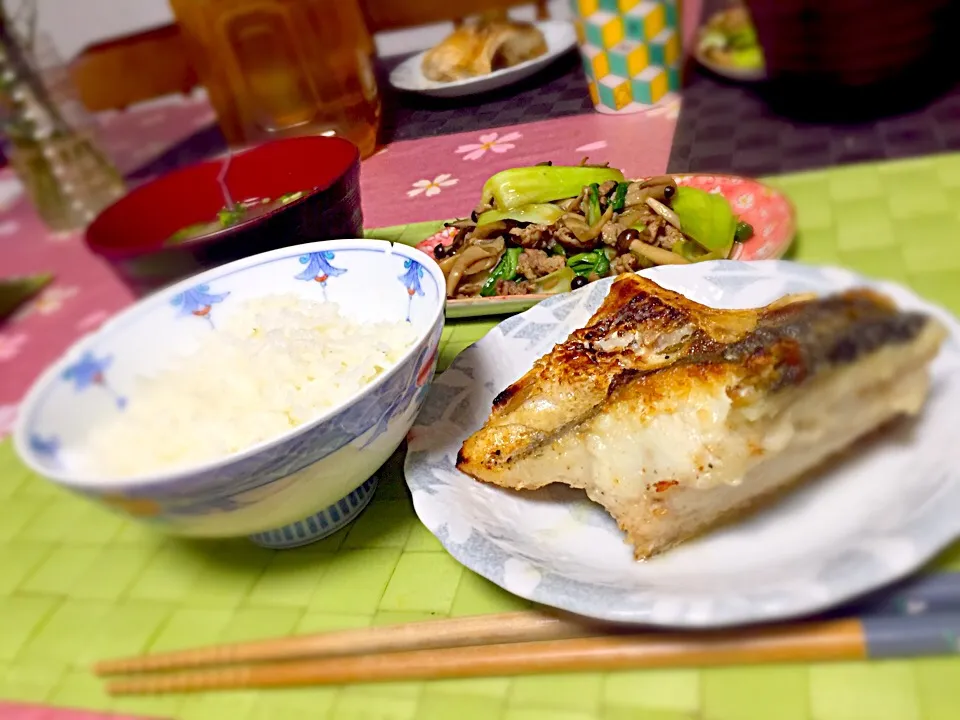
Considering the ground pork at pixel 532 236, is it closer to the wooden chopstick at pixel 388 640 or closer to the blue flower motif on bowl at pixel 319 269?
the blue flower motif on bowl at pixel 319 269

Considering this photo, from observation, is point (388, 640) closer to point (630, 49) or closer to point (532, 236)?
point (532, 236)

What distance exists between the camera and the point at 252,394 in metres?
0.66

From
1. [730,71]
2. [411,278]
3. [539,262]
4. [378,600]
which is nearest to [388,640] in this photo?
[378,600]

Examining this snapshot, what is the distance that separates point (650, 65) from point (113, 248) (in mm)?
559

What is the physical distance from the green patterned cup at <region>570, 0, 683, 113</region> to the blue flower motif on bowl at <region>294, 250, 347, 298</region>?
0.36 meters

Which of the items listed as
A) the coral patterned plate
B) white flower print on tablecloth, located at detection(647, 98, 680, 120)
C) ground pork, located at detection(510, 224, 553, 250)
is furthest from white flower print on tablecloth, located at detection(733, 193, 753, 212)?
ground pork, located at detection(510, 224, 553, 250)

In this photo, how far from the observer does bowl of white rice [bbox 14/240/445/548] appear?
1.90 ft

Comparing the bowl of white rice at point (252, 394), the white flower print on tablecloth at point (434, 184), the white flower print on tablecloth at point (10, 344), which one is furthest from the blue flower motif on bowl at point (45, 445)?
the white flower print on tablecloth at point (434, 184)

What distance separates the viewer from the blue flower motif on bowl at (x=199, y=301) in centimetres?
78

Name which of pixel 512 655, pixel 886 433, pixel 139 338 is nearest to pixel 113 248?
pixel 139 338

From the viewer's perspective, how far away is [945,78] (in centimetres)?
56

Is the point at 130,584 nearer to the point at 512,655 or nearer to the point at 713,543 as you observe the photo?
the point at 512,655

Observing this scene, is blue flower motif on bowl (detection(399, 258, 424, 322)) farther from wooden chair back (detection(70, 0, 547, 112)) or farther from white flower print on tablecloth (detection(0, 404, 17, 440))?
white flower print on tablecloth (detection(0, 404, 17, 440))

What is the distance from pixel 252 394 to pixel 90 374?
0.55 ft
